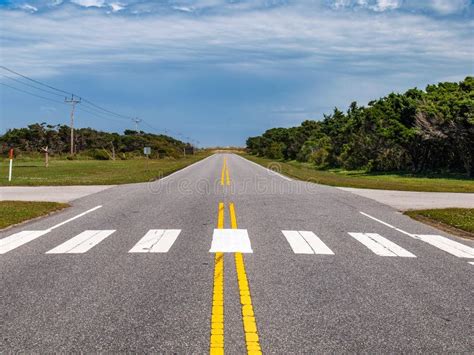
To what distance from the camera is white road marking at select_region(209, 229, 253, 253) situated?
357 inches

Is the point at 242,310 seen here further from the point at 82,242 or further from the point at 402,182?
the point at 402,182

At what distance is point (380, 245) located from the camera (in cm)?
979

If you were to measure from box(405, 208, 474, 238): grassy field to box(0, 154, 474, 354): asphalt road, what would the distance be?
2.16ft

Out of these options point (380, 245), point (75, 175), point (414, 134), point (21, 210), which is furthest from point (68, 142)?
point (380, 245)

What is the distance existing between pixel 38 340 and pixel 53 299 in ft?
4.36

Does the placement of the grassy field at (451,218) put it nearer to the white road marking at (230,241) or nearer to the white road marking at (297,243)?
the white road marking at (297,243)

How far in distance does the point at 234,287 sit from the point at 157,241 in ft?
12.1

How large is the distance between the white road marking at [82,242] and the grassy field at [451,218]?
8312 mm

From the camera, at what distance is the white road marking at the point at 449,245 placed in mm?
9258

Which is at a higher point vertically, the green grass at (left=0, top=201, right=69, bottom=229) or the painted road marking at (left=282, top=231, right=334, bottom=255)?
the painted road marking at (left=282, top=231, right=334, bottom=255)

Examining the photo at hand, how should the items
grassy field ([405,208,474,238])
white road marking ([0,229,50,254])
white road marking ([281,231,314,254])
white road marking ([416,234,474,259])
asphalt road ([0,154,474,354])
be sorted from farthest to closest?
grassy field ([405,208,474,238])
white road marking ([0,229,50,254])
white road marking ([416,234,474,259])
white road marking ([281,231,314,254])
asphalt road ([0,154,474,354])

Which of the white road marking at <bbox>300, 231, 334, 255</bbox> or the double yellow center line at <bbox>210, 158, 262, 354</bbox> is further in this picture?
the white road marking at <bbox>300, 231, 334, 255</bbox>

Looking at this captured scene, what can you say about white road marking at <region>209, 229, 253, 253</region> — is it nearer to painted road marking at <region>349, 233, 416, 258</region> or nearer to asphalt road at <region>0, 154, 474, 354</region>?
asphalt road at <region>0, 154, 474, 354</region>

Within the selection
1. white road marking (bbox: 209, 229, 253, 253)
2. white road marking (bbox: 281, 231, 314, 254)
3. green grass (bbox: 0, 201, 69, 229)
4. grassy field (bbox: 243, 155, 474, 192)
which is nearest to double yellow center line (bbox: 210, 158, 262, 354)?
white road marking (bbox: 209, 229, 253, 253)
